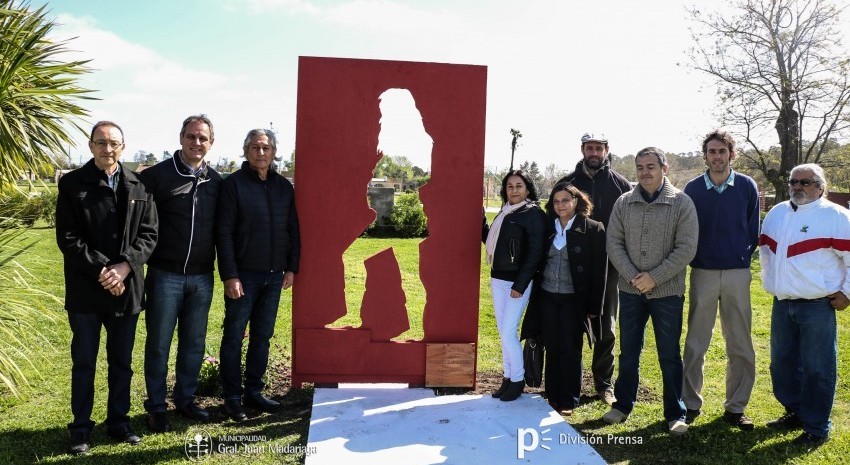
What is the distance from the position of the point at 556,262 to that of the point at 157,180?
278 cm

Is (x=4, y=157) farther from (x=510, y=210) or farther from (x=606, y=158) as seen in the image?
(x=606, y=158)

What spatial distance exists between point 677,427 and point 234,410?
10.1 ft

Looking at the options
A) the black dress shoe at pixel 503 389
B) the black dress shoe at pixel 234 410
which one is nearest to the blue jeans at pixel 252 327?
the black dress shoe at pixel 234 410

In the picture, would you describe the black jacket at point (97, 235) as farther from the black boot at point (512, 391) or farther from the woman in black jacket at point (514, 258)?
the black boot at point (512, 391)

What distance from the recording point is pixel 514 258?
166 inches

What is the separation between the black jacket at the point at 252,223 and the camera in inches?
154

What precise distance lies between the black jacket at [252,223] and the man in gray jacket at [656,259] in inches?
93.0

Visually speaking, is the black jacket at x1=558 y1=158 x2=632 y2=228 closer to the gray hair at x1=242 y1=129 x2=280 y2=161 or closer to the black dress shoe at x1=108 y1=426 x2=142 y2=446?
the gray hair at x1=242 y1=129 x2=280 y2=161

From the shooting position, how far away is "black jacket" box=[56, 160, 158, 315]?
325cm

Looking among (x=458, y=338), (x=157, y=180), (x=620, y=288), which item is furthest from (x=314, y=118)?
(x=620, y=288)

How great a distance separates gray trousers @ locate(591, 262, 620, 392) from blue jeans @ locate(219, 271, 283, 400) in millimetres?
2550

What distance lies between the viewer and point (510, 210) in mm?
4324

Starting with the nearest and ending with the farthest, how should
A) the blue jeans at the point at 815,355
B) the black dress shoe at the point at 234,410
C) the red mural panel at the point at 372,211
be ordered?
1. the blue jeans at the point at 815,355
2. the black dress shoe at the point at 234,410
3. the red mural panel at the point at 372,211

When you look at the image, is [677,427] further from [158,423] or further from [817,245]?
[158,423]
